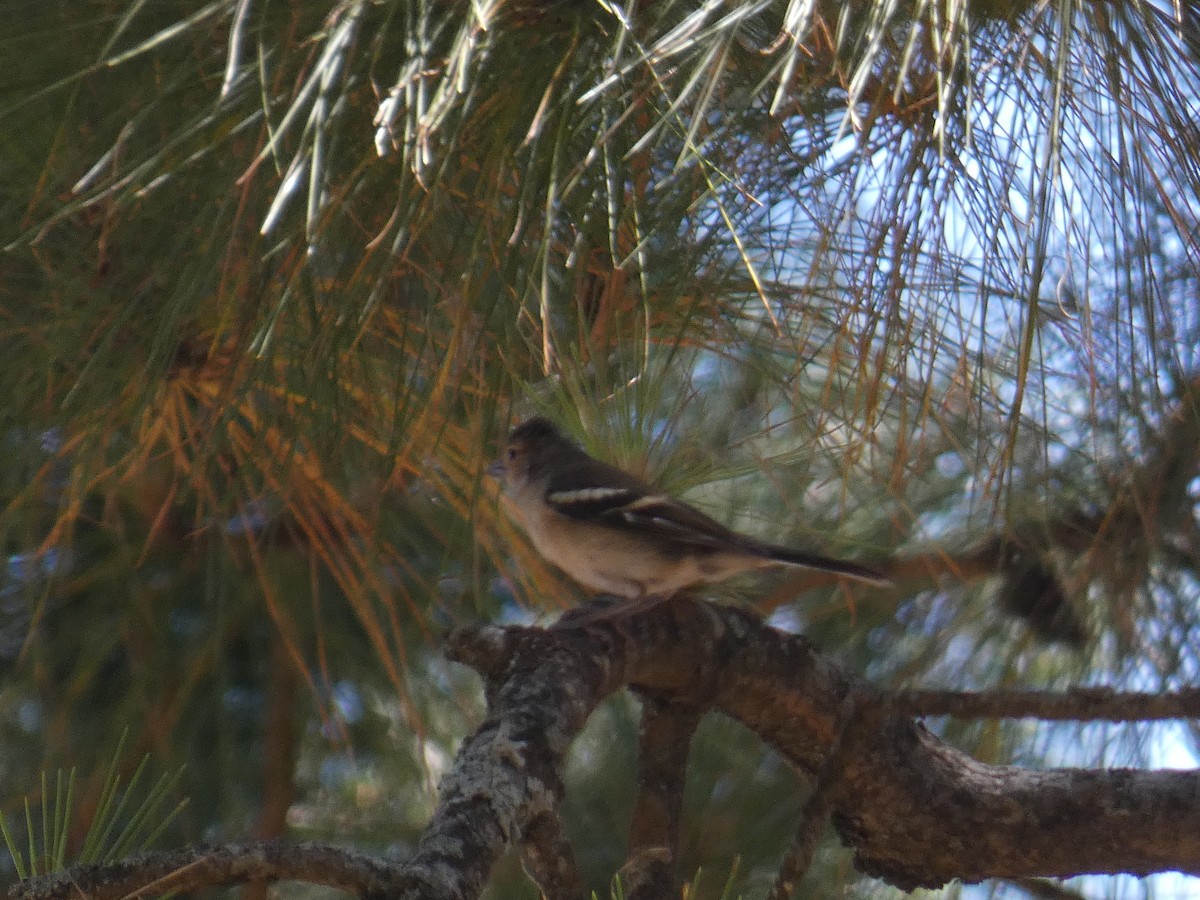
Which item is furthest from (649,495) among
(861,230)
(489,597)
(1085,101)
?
(1085,101)

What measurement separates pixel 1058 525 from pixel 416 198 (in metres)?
1.37

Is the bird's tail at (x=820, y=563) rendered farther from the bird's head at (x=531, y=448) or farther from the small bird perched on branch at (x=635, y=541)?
the bird's head at (x=531, y=448)

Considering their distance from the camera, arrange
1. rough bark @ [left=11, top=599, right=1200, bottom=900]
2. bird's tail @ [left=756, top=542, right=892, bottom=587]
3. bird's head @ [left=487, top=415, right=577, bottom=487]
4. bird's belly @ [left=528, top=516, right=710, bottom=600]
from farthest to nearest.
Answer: bird's head @ [left=487, top=415, right=577, bottom=487] < bird's belly @ [left=528, top=516, right=710, bottom=600] < bird's tail @ [left=756, top=542, right=892, bottom=587] < rough bark @ [left=11, top=599, right=1200, bottom=900]

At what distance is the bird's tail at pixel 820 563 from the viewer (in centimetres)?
211

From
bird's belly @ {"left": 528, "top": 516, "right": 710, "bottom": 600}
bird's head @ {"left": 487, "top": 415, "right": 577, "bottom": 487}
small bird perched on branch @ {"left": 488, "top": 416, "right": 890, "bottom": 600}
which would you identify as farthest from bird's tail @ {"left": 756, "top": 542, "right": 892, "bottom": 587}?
bird's head @ {"left": 487, "top": 415, "right": 577, "bottom": 487}

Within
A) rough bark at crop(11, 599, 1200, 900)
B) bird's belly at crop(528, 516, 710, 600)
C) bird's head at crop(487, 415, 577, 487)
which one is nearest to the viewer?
rough bark at crop(11, 599, 1200, 900)

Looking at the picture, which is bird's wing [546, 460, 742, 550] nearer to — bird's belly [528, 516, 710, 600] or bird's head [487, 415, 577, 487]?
bird's belly [528, 516, 710, 600]

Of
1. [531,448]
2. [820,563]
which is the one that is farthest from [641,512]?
[531,448]

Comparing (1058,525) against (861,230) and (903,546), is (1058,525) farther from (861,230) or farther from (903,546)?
(861,230)

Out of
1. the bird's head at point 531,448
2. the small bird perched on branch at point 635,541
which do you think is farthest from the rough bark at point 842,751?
the bird's head at point 531,448

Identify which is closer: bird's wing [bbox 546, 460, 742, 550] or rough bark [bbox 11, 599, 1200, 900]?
rough bark [bbox 11, 599, 1200, 900]

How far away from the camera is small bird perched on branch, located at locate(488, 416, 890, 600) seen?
2.17m

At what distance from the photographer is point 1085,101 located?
160 centimetres

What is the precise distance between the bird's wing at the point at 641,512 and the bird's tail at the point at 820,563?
0.07 meters
